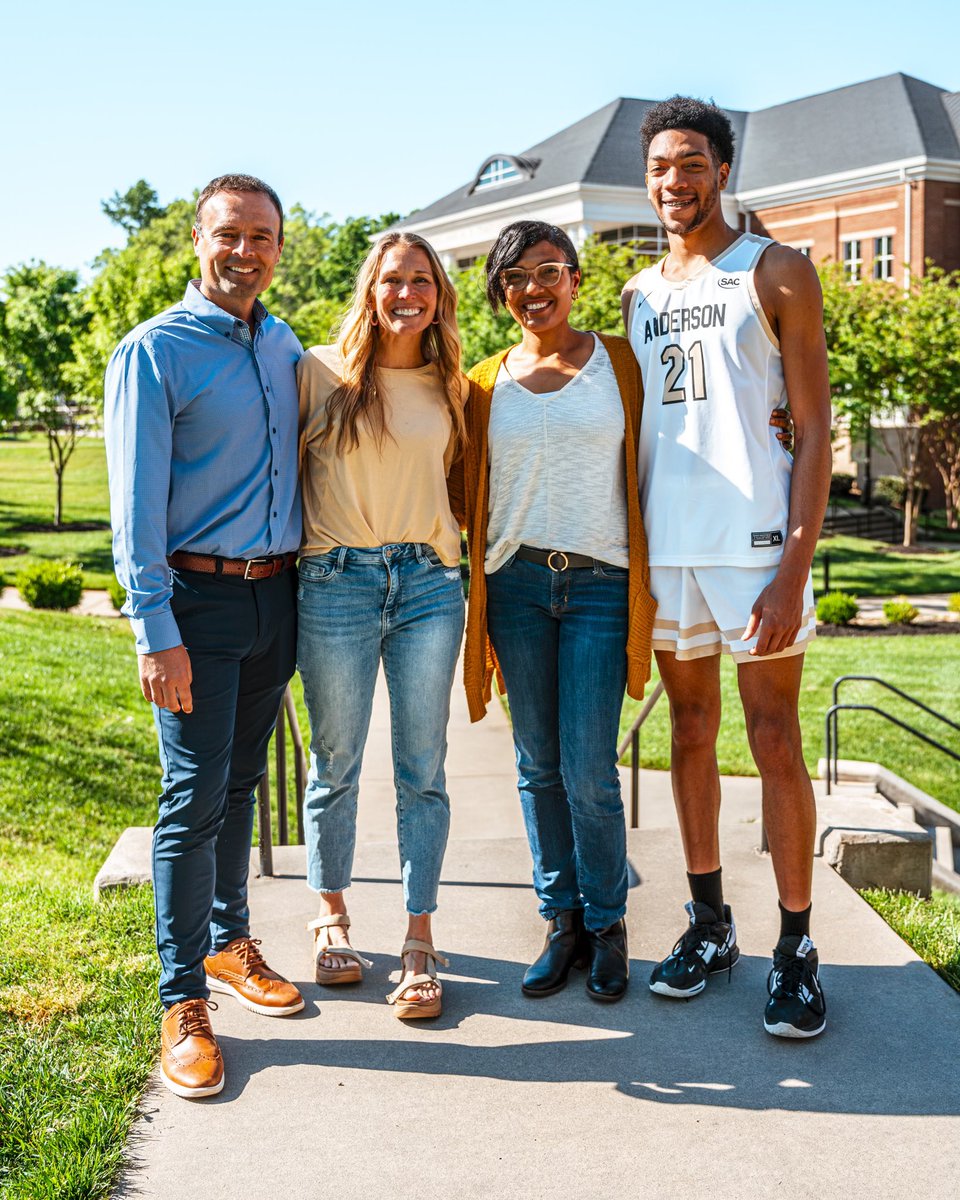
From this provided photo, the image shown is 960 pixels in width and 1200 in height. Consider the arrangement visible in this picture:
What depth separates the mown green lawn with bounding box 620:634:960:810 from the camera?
9.07 metres

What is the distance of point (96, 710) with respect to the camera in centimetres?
886

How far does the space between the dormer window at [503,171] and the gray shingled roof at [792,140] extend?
360mm

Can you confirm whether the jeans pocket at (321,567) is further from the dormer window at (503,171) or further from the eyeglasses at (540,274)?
the dormer window at (503,171)

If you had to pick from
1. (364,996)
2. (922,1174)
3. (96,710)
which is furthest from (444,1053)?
(96,710)

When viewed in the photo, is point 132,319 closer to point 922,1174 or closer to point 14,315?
point 14,315

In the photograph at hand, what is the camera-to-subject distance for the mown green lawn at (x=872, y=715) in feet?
29.8

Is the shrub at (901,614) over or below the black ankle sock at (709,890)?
below

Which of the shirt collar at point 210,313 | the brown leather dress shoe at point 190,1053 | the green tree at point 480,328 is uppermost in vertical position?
the green tree at point 480,328

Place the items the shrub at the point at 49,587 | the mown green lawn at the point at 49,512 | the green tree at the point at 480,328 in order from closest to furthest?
the shrub at the point at 49,587 → the green tree at the point at 480,328 → the mown green lawn at the point at 49,512

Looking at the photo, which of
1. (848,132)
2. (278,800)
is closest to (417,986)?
(278,800)

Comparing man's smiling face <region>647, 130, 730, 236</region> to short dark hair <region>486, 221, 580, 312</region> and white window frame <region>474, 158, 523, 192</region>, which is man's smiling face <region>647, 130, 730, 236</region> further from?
white window frame <region>474, 158, 523, 192</region>

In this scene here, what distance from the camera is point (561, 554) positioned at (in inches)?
136

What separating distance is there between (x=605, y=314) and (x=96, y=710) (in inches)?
588

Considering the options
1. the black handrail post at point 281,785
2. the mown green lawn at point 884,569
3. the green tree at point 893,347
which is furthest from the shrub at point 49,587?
the green tree at point 893,347
